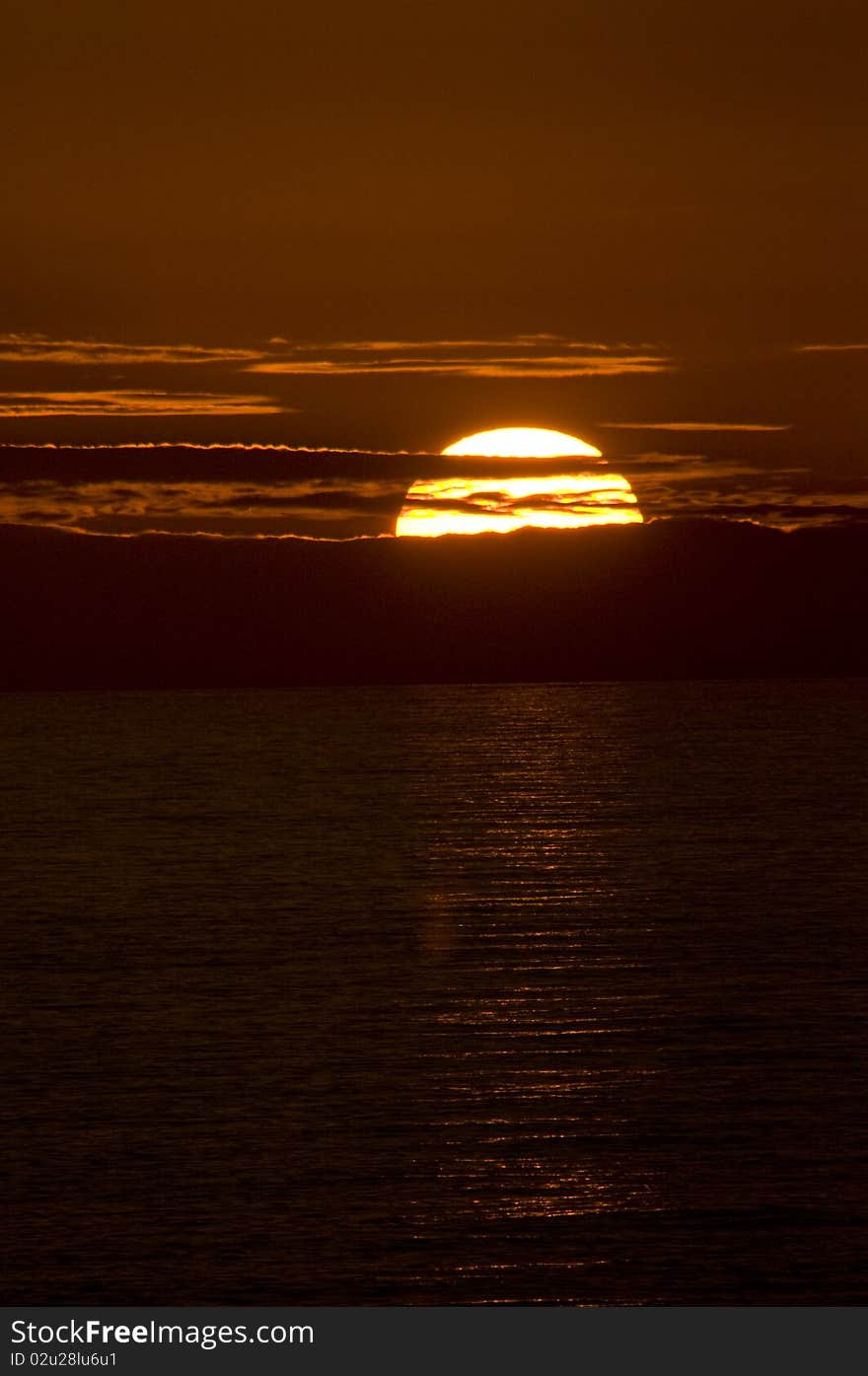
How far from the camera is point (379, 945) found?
1842 inches

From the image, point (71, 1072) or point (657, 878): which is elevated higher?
point (657, 878)

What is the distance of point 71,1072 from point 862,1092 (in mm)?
12442

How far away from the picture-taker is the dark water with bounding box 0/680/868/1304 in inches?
811

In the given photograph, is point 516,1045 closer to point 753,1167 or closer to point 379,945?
point 753,1167

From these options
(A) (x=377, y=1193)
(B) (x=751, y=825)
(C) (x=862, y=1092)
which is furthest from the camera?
(B) (x=751, y=825)

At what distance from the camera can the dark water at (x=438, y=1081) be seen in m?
20.6

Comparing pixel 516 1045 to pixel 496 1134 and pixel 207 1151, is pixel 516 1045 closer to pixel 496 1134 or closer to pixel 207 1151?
pixel 496 1134

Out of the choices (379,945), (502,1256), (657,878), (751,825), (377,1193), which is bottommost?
(502,1256)

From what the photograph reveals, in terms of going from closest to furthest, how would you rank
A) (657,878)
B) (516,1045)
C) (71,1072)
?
(71,1072) → (516,1045) → (657,878)

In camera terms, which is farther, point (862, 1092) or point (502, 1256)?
point (862, 1092)

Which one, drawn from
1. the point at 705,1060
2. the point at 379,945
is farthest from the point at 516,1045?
the point at 379,945

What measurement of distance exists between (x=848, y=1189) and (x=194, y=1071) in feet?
38.2

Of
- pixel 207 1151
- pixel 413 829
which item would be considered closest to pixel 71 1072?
pixel 207 1151

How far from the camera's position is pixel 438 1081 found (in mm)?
29297
